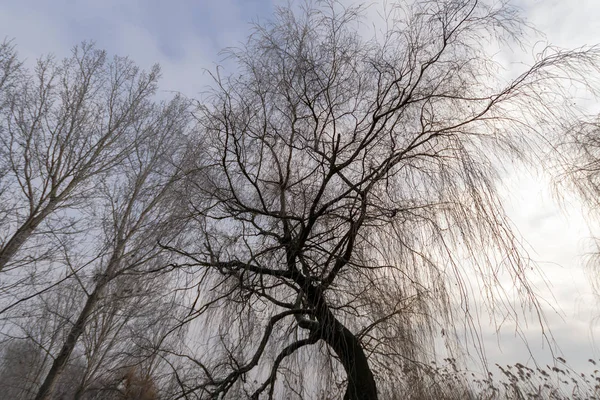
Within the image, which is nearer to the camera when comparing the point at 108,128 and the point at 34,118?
the point at 34,118

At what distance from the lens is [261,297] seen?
313 centimetres

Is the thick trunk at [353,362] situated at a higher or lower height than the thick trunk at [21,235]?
lower

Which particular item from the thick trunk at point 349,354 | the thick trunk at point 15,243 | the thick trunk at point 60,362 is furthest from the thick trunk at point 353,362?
the thick trunk at point 15,243

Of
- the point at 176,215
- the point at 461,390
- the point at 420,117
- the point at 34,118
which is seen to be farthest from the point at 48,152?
the point at 461,390

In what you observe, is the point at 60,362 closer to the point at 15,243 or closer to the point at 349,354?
the point at 15,243

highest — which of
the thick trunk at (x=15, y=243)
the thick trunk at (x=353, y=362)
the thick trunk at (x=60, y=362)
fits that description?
the thick trunk at (x=15, y=243)

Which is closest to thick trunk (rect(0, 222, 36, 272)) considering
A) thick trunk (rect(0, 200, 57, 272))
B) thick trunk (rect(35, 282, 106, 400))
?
thick trunk (rect(0, 200, 57, 272))

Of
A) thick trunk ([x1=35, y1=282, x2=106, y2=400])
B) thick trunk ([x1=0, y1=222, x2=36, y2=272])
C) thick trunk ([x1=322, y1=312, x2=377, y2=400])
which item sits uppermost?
thick trunk ([x1=0, y1=222, x2=36, y2=272])

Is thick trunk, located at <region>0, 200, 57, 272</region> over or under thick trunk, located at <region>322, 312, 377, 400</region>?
over

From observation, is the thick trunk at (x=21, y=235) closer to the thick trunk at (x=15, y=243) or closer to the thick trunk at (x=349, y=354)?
the thick trunk at (x=15, y=243)

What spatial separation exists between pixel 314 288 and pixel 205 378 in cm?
107

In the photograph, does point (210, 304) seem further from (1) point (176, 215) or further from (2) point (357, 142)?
(2) point (357, 142)

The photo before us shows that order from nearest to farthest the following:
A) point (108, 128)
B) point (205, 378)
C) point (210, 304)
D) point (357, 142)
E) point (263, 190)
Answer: point (205, 378)
point (210, 304)
point (357, 142)
point (263, 190)
point (108, 128)

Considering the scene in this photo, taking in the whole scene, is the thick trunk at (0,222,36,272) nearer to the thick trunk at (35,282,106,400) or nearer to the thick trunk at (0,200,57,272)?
the thick trunk at (0,200,57,272)
